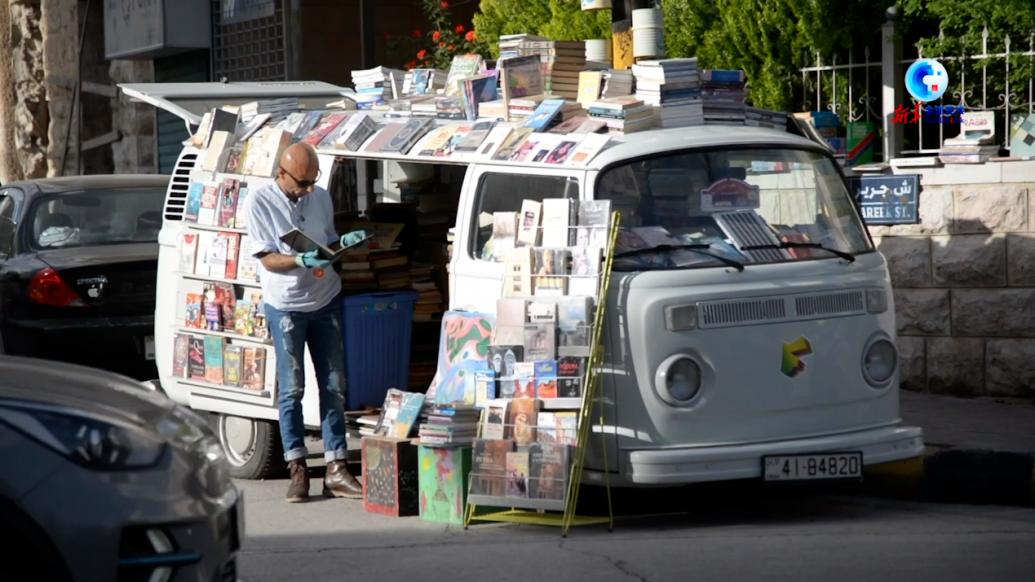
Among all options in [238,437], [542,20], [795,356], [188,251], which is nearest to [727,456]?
[795,356]

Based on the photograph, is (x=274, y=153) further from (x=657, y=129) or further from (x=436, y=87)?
(x=657, y=129)

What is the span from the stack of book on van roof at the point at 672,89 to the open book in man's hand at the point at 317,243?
161cm

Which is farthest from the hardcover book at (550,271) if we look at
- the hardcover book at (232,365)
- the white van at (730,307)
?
the hardcover book at (232,365)

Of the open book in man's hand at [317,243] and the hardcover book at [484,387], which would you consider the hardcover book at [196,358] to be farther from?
the hardcover book at [484,387]

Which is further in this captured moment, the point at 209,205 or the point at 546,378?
the point at 209,205

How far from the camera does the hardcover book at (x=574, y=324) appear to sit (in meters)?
7.77

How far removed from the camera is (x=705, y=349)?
7812mm

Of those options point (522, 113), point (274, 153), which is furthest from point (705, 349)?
A: point (274, 153)

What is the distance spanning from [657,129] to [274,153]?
2.23m

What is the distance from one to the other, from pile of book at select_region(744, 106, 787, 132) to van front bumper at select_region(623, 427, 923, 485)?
6.18ft

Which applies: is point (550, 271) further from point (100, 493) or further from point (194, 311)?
point (100, 493)

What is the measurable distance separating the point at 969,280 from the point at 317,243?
4855 mm

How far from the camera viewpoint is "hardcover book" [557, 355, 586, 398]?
7.80 metres

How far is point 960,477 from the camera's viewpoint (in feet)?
30.0
